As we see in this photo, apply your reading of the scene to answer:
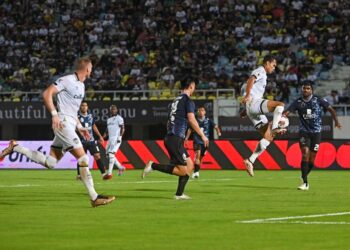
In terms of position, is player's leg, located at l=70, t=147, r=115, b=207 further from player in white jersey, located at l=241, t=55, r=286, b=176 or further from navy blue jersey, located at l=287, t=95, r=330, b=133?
navy blue jersey, located at l=287, t=95, r=330, b=133

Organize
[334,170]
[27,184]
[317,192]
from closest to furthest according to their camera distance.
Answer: [317,192]
[27,184]
[334,170]

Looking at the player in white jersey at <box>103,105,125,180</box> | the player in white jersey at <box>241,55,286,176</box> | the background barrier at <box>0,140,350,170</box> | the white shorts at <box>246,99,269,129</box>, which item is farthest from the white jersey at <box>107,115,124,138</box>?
the white shorts at <box>246,99,269,129</box>

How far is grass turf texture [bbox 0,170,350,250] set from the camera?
12.4 metres

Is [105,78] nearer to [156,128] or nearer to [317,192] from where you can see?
[156,128]

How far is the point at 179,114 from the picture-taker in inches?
797

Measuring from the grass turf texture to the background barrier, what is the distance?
39.0ft

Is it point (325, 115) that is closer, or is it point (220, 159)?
point (220, 159)

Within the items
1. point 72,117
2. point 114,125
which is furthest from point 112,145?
point 72,117

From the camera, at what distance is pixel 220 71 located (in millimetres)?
47500

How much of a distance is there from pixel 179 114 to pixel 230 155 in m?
19.0

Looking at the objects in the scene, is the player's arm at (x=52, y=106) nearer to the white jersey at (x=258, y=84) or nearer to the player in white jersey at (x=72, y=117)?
the player in white jersey at (x=72, y=117)

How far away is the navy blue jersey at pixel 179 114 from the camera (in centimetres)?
2009

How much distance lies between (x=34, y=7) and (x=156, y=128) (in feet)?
40.2

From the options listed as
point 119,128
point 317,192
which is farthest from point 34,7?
point 317,192
